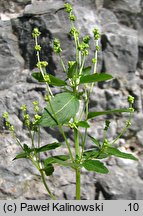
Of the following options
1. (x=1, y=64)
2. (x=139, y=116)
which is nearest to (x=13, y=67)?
(x=1, y=64)

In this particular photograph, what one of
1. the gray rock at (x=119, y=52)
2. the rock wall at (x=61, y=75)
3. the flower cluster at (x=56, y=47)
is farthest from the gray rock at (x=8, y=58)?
the flower cluster at (x=56, y=47)

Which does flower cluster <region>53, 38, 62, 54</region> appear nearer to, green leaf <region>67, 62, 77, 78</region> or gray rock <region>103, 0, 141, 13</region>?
green leaf <region>67, 62, 77, 78</region>

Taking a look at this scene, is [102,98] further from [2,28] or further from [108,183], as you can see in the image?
[2,28]

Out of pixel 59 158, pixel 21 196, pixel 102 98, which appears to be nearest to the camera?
pixel 59 158

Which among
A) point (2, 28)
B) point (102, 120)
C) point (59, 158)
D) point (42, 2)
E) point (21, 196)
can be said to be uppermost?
point (42, 2)

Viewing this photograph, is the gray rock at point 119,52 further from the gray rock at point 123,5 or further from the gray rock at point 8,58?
the gray rock at point 8,58

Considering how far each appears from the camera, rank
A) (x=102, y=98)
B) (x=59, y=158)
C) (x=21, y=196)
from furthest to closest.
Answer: (x=102, y=98) → (x=21, y=196) → (x=59, y=158)

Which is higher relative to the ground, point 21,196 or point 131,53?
point 131,53

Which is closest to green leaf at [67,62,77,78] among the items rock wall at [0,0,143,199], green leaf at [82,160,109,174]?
green leaf at [82,160,109,174]
